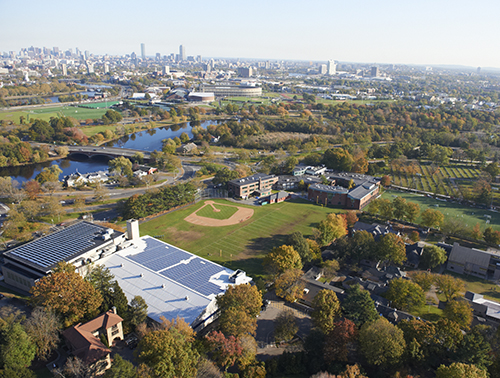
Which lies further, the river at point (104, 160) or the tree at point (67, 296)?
the river at point (104, 160)

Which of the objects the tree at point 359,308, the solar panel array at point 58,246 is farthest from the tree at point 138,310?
the tree at point 359,308

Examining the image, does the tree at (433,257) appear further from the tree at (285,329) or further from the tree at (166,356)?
the tree at (166,356)

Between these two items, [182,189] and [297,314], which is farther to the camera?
[182,189]

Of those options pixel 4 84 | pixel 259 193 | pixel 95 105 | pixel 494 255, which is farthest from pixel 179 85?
pixel 494 255

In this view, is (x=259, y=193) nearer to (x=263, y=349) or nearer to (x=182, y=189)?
(x=182, y=189)

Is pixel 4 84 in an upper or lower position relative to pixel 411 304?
upper
